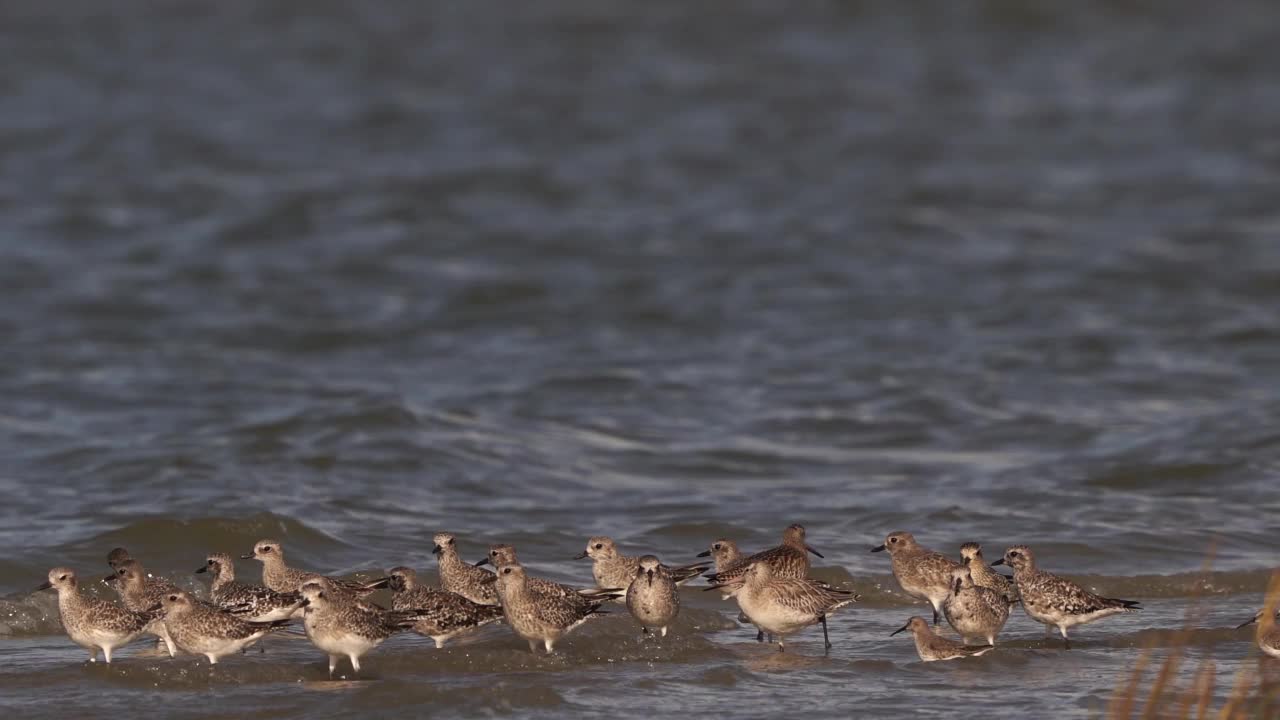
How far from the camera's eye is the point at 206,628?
10062mm

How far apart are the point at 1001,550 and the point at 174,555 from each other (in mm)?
5707

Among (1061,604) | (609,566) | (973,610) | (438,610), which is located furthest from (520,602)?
(1061,604)

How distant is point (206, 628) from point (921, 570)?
4.13 metres

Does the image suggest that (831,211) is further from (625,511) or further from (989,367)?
(625,511)

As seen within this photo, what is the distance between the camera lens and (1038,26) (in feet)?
140

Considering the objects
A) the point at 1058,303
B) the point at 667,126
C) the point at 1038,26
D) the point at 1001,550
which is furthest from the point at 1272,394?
the point at 1038,26

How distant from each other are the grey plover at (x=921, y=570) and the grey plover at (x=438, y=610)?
8.03 ft

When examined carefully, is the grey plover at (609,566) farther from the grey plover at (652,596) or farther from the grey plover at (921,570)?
the grey plover at (921,570)

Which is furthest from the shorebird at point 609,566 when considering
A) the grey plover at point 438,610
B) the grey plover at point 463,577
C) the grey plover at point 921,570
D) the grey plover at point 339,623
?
the grey plover at point 339,623

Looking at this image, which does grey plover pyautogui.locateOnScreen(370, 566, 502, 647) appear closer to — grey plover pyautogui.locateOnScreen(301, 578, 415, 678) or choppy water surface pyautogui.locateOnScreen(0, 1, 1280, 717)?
choppy water surface pyautogui.locateOnScreen(0, 1, 1280, 717)

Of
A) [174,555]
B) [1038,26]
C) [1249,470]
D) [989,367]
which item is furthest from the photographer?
[1038,26]

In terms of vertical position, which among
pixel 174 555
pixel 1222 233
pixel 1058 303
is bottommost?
pixel 174 555

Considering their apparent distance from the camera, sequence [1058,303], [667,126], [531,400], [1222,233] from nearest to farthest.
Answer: [531,400] → [1058,303] → [1222,233] → [667,126]

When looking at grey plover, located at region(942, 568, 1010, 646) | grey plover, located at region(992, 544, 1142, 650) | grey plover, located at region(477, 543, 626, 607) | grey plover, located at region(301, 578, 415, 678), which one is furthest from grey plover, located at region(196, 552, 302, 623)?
grey plover, located at region(992, 544, 1142, 650)
